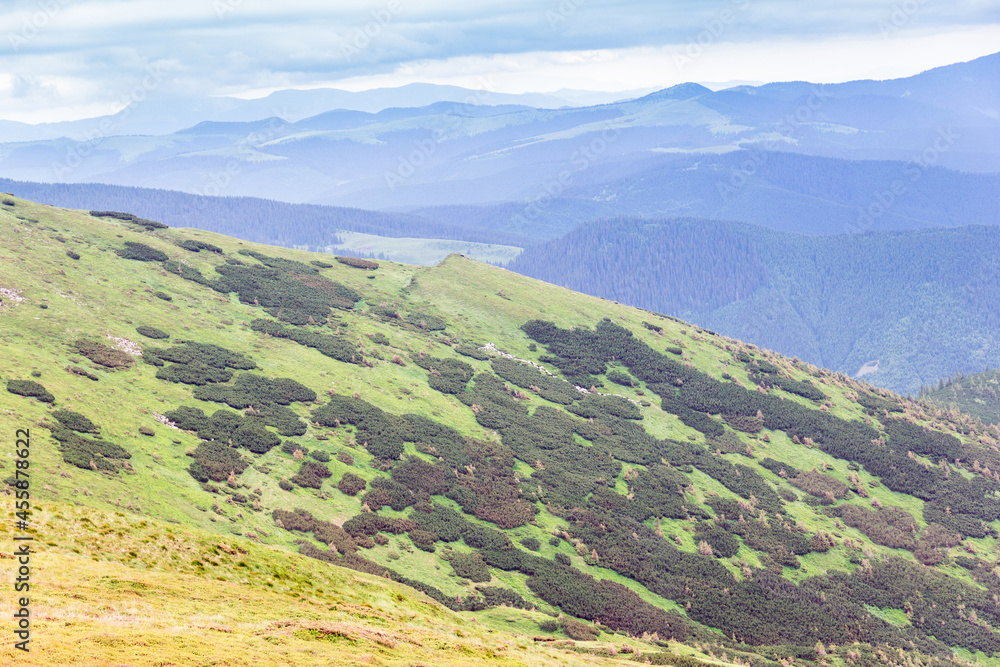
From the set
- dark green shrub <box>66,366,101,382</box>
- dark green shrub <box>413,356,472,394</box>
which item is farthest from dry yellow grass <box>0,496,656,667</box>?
dark green shrub <box>413,356,472,394</box>

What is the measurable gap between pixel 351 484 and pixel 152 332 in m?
25.8

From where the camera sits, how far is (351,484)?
172 ft

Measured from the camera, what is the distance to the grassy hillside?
2980cm

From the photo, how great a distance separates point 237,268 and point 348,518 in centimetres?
5083

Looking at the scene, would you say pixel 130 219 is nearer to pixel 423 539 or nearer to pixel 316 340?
pixel 316 340

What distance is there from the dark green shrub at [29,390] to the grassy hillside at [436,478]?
551 millimetres

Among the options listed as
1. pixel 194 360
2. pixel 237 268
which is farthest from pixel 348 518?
pixel 237 268

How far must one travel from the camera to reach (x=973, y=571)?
6512 cm

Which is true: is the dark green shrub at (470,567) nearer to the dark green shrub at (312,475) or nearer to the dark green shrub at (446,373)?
the dark green shrub at (312,475)

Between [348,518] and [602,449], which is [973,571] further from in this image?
[348,518]

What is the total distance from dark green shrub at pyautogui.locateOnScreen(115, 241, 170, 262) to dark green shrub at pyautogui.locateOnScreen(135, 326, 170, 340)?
1910cm

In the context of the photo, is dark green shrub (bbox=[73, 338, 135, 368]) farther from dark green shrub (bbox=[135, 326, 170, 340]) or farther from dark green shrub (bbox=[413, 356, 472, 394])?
dark green shrub (bbox=[413, 356, 472, 394])

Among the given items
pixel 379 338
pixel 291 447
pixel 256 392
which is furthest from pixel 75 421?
pixel 379 338

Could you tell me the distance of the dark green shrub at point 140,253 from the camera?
80188mm
